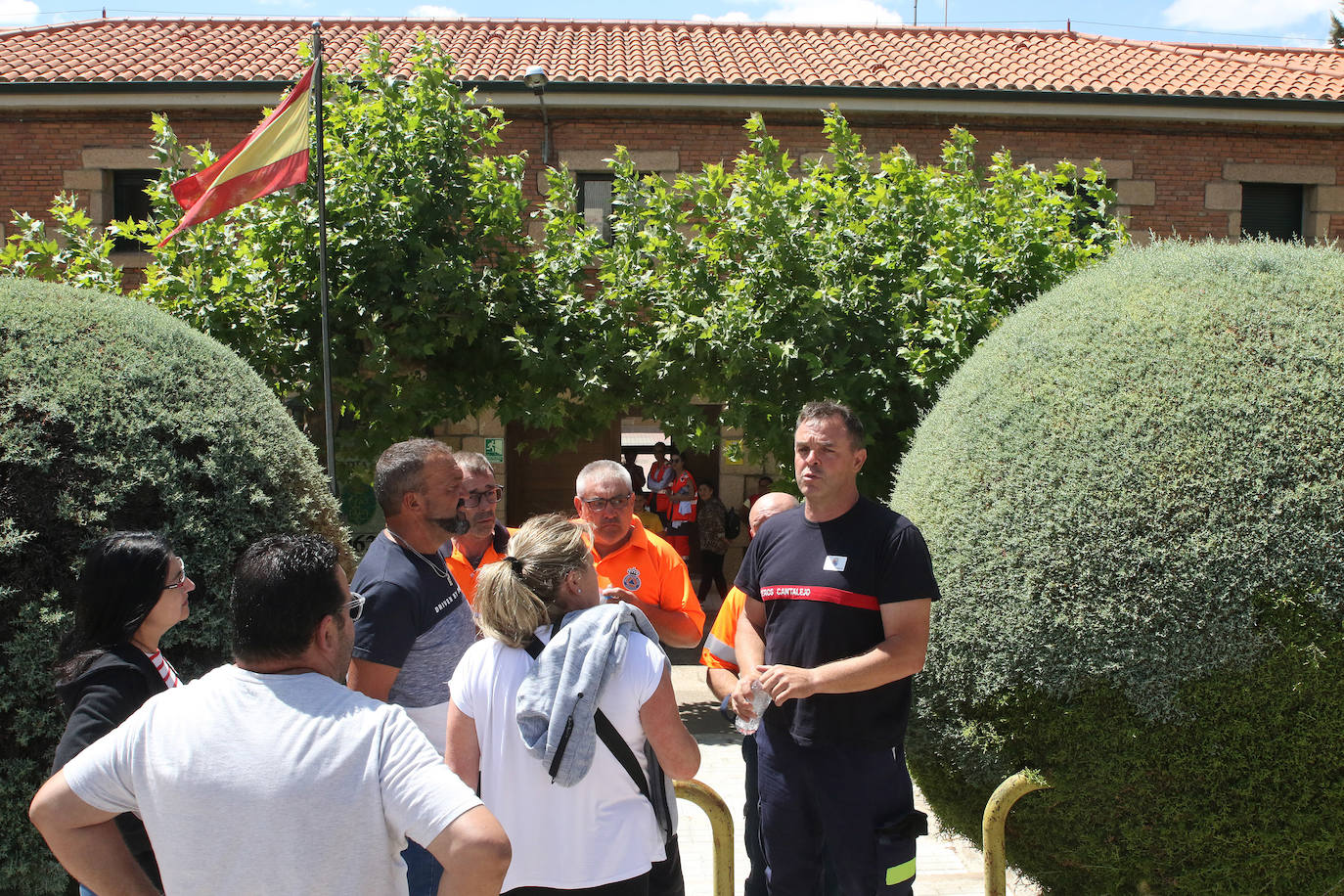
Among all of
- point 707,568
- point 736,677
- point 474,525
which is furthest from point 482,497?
point 707,568

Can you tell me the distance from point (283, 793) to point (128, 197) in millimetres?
15087

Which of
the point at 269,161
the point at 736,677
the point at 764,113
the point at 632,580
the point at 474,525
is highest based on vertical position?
the point at 764,113

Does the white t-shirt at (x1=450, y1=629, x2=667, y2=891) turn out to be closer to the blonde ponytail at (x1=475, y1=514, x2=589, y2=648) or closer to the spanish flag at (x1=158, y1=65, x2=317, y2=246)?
the blonde ponytail at (x1=475, y1=514, x2=589, y2=648)

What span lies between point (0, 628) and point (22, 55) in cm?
1480

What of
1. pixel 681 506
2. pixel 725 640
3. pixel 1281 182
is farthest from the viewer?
pixel 1281 182

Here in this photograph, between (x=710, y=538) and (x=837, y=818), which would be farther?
(x=710, y=538)

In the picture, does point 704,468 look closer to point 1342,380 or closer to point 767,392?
point 767,392

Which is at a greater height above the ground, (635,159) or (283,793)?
(635,159)

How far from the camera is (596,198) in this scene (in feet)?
47.7

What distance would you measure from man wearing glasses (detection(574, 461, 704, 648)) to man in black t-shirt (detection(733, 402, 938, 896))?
0.62 metres

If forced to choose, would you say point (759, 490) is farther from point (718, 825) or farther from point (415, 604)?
point (415, 604)

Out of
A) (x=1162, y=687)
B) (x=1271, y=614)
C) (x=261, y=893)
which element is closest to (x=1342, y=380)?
(x=1271, y=614)

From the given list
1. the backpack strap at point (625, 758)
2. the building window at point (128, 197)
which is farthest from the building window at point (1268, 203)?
the building window at point (128, 197)

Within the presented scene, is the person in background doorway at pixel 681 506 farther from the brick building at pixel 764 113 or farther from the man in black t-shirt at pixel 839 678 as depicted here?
the man in black t-shirt at pixel 839 678
